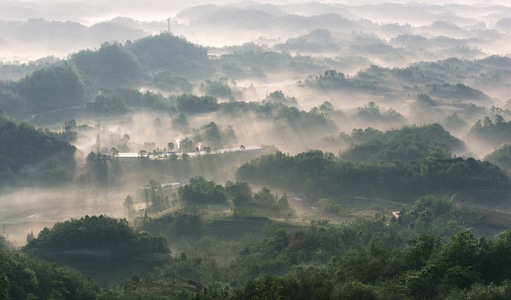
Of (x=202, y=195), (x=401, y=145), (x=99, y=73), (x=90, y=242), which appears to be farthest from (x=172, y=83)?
(x=90, y=242)

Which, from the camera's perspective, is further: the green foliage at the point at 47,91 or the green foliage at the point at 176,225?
the green foliage at the point at 47,91

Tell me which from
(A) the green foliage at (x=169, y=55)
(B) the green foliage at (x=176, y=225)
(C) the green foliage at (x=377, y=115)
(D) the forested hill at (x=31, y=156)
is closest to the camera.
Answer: (B) the green foliage at (x=176, y=225)

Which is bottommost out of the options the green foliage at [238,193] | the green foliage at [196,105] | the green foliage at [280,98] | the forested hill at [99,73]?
the green foliage at [238,193]

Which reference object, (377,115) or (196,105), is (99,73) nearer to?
(196,105)

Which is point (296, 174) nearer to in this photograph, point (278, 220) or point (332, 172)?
point (332, 172)

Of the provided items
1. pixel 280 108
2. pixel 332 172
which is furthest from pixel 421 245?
pixel 280 108

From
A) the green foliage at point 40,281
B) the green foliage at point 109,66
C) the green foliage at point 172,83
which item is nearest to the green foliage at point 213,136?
the green foliage at point 109,66

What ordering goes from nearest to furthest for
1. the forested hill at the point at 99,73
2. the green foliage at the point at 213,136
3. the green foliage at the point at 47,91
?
1. the green foliage at the point at 213,136
2. the green foliage at the point at 47,91
3. the forested hill at the point at 99,73

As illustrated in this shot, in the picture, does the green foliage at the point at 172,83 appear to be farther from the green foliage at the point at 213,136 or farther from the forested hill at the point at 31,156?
the forested hill at the point at 31,156

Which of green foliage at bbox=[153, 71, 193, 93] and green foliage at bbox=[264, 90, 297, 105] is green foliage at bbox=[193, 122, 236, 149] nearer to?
green foliage at bbox=[264, 90, 297, 105]
